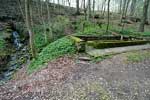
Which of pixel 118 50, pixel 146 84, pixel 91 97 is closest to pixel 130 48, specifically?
pixel 118 50

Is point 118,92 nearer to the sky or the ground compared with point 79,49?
nearer to the ground

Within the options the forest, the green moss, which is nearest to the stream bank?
the forest

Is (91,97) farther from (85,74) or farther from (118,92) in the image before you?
(85,74)

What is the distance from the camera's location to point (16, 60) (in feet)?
43.2

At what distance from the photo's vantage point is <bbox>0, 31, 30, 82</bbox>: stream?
10.9 metres

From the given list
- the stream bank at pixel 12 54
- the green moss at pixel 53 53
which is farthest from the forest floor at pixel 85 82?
the stream bank at pixel 12 54

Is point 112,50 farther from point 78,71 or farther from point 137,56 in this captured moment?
point 78,71

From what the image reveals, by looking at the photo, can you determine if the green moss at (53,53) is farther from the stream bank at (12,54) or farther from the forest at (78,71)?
the stream bank at (12,54)

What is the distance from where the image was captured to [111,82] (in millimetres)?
7660

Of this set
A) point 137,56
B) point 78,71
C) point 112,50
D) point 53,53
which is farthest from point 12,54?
point 137,56

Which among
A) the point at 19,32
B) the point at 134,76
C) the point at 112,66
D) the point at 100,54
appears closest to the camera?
the point at 134,76

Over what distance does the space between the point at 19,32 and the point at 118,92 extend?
16.9 metres

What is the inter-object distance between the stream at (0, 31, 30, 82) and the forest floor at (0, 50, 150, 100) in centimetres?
154

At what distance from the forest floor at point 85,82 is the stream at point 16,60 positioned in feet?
5.06
